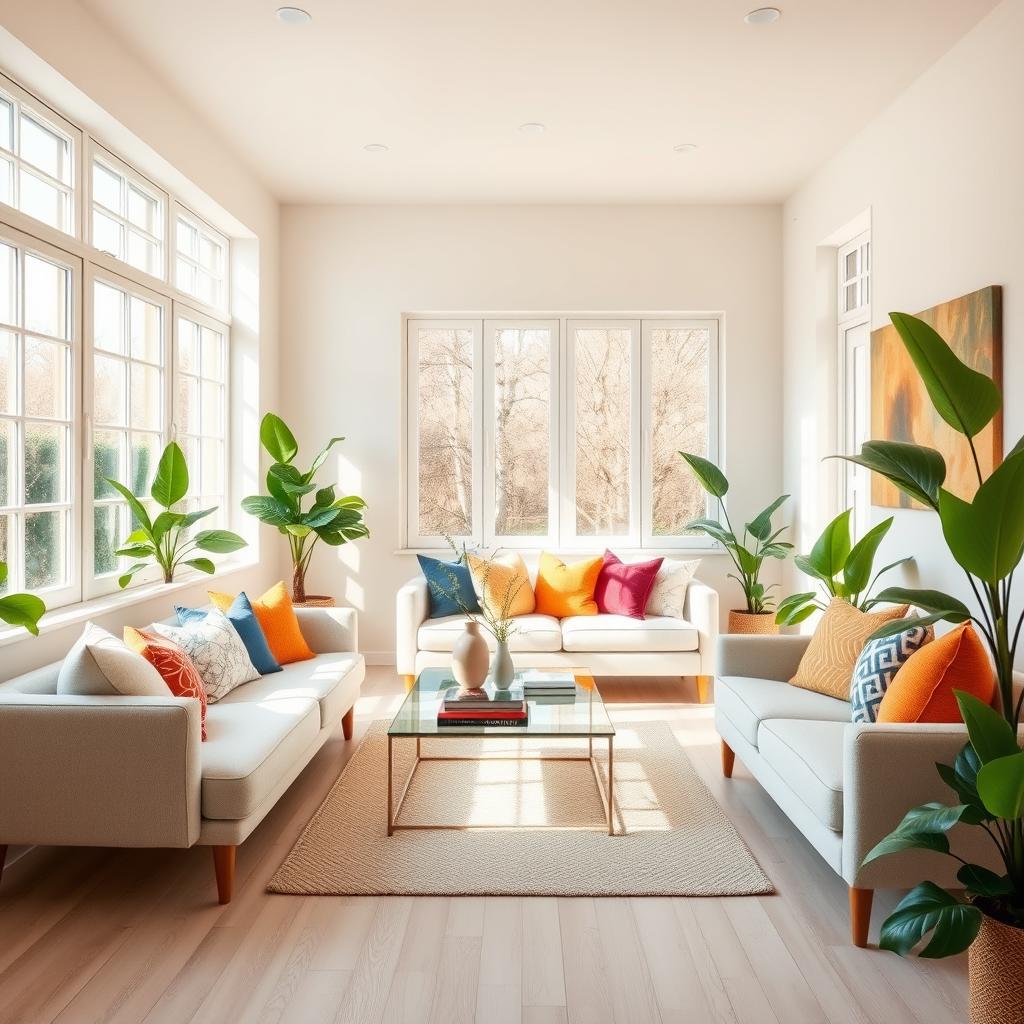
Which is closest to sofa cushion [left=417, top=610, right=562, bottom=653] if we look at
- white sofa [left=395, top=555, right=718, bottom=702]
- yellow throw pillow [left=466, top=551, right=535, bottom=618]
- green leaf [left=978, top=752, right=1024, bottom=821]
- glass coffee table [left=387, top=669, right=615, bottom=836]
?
white sofa [left=395, top=555, right=718, bottom=702]

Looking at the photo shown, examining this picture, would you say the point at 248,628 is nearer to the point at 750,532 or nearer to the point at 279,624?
the point at 279,624

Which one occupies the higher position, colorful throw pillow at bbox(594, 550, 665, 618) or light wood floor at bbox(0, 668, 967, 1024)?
colorful throw pillow at bbox(594, 550, 665, 618)

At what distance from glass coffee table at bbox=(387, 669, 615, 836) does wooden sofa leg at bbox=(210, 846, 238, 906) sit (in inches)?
25.4

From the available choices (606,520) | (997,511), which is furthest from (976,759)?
(606,520)

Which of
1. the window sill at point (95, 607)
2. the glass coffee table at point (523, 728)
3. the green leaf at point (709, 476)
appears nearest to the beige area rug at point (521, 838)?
the glass coffee table at point (523, 728)

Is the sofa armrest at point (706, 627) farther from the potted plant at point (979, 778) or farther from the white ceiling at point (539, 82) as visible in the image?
the potted plant at point (979, 778)

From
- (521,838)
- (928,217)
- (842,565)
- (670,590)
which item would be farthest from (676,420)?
(521,838)

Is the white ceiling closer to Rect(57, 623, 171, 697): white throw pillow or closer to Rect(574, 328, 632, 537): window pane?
Rect(574, 328, 632, 537): window pane

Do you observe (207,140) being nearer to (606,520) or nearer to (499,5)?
(499,5)

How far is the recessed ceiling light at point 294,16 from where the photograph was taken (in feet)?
11.1

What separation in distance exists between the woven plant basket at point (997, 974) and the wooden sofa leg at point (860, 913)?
52 cm

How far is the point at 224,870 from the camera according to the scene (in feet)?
8.72

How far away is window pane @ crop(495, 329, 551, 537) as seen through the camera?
19.9 feet

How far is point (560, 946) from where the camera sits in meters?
2.41
